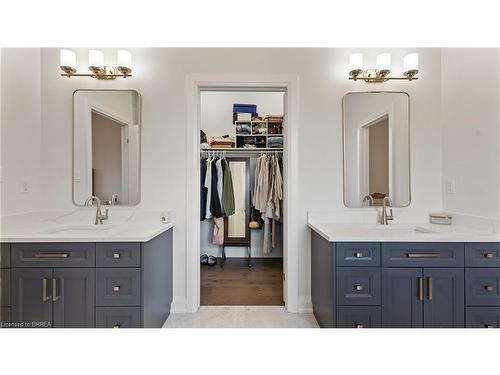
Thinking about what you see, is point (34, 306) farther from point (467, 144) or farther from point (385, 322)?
point (467, 144)

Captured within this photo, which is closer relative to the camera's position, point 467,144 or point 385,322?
point 385,322

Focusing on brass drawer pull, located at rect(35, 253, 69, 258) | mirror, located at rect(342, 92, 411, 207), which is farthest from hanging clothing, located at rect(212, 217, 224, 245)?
brass drawer pull, located at rect(35, 253, 69, 258)

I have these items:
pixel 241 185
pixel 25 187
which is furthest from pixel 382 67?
pixel 25 187

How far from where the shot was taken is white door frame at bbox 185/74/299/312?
2.21m

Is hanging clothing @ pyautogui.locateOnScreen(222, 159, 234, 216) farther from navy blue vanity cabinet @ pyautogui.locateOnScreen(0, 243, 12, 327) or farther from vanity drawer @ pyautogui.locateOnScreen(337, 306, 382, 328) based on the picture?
navy blue vanity cabinet @ pyautogui.locateOnScreen(0, 243, 12, 327)

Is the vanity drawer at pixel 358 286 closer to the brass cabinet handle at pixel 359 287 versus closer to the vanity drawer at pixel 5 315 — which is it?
the brass cabinet handle at pixel 359 287

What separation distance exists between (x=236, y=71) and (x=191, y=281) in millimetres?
1846

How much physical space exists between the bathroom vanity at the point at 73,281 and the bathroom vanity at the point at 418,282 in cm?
126

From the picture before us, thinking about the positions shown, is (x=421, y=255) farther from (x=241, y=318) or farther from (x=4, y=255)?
(x=4, y=255)

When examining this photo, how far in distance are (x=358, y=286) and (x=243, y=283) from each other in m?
1.60
